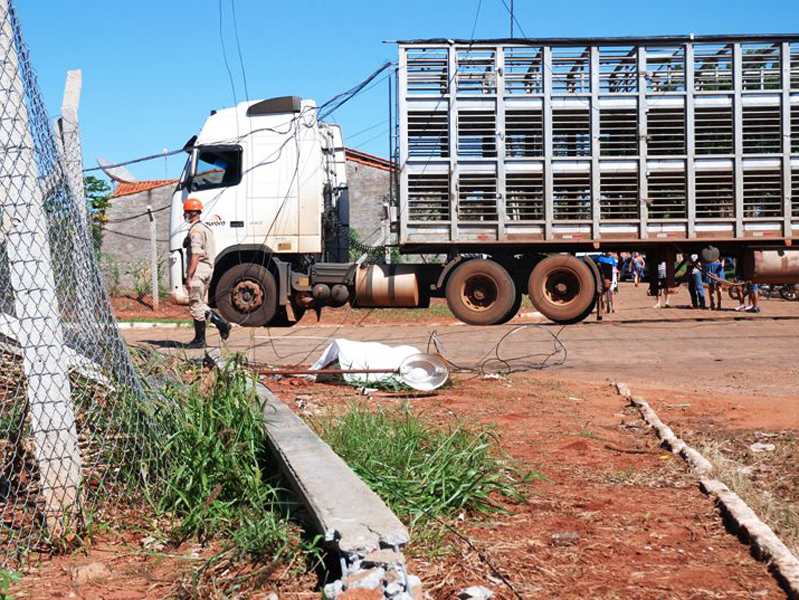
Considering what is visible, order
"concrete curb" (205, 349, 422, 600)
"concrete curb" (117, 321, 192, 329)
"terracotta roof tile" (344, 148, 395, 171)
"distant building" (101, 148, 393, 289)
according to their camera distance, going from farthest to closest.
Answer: "distant building" (101, 148, 393, 289) → "terracotta roof tile" (344, 148, 395, 171) → "concrete curb" (117, 321, 192, 329) → "concrete curb" (205, 349, 422, 600)

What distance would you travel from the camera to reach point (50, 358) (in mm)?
3830

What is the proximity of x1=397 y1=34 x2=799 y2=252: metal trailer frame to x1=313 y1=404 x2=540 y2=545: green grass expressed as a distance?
9448 millimetres

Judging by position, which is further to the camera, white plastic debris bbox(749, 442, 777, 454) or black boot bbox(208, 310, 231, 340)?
black boot bbox(208, 310, 231, 340)

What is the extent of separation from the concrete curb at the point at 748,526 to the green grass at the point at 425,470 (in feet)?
2.90

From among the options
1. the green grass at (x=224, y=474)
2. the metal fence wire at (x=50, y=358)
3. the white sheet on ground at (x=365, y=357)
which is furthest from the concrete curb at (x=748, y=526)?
the white sheet on ground at (x=365, y=357)

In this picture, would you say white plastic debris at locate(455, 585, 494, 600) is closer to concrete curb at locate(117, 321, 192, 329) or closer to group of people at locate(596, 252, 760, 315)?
group of people at locate(596, 252, 760, 315)

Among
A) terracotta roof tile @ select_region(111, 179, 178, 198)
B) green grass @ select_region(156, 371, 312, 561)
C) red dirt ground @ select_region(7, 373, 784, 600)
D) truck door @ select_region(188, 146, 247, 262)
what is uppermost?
terracotta roof tile @ select_region(111, 179, 178, 198)

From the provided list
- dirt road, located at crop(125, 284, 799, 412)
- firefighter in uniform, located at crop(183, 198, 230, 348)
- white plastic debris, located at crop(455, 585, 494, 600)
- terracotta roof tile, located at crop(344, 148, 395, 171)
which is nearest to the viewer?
white plastic debris, located at crop(455, 585, 494, 600)

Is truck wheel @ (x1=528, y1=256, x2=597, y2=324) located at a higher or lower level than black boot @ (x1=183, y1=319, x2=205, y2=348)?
higher

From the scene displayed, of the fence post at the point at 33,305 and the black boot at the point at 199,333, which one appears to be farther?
the black boot at the point at 199,333

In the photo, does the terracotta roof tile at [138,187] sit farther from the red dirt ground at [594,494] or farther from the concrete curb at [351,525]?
the concrete curb at [351,525]

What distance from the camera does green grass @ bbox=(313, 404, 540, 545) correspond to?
393cm

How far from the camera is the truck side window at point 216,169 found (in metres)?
14.2

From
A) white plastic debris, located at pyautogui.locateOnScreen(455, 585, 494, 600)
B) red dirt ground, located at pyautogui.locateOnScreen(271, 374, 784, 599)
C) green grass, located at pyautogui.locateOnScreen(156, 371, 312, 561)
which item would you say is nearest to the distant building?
red dirt ground, located at pyautogui.locateOnScreen(271, 374, 784, 599)
